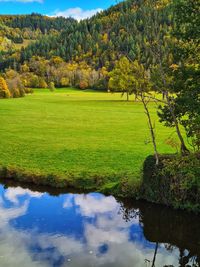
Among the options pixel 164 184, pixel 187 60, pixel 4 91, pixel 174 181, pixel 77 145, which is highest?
pixel 187 60

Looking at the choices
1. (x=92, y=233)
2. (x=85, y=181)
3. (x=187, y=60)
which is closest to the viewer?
(x=92, y=233)

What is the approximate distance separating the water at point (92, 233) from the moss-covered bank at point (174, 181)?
0.77 meters

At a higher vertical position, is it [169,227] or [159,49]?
[159,49]

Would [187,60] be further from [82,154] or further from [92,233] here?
[82,154]

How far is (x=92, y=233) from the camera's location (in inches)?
A: 880

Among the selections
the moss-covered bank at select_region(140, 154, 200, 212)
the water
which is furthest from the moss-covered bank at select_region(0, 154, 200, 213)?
the water

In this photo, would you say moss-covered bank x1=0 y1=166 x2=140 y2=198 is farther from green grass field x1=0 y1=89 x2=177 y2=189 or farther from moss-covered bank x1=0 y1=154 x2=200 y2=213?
green grass field x1=0 y1=89 x2=177 y2=189

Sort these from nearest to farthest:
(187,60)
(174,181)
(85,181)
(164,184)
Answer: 1. (187,60)
2. (174,181)
3. (164,184)
4. (85,181)

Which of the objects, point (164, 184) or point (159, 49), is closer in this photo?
point (159, 49)

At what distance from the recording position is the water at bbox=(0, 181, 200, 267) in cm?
1922

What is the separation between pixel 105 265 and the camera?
18.6 metres

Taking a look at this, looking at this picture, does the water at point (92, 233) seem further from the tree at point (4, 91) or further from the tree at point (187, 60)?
the tree at point (4, 91)

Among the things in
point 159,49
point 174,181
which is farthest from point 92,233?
point 159,49

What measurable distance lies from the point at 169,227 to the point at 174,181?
327 cm
